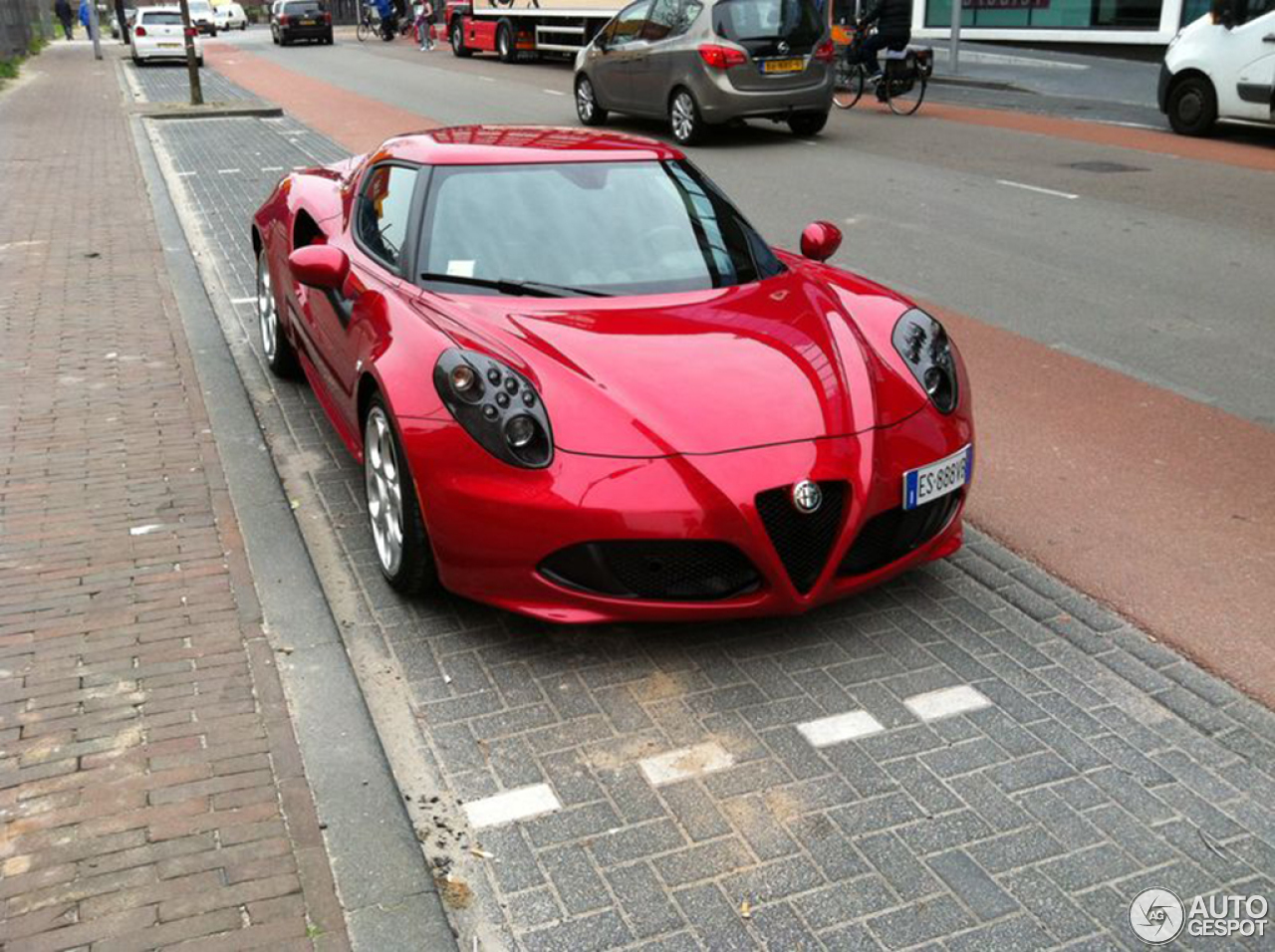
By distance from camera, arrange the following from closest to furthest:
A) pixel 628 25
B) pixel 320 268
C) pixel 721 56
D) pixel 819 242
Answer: pixel 320 268 → pixel 819 242 → pixel 721 56 → pixel 628 25

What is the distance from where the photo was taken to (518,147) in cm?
509

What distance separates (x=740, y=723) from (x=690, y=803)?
410 millimetres

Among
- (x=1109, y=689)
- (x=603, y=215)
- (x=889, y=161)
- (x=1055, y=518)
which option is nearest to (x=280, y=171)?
(x=889, y=161)

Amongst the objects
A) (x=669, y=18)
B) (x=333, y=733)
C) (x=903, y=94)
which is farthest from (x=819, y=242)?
(x=903, y=94)

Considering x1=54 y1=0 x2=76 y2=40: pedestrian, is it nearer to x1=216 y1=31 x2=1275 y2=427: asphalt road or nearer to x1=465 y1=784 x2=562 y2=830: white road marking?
x1=216 y1=31 x2=1275 y2=427: asphalt road

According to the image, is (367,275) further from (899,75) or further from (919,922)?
(899,75)

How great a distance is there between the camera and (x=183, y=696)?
378 cm

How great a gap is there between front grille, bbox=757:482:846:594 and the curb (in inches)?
50.9

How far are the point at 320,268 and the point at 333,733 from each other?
2.05 m

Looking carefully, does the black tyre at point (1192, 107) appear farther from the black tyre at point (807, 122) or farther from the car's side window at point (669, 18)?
the car's side window at point (669, 18)

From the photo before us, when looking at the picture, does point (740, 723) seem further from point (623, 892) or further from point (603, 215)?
point (603, 215)

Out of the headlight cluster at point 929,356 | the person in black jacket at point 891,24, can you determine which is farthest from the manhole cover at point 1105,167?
the headlight cluster at point 929,356

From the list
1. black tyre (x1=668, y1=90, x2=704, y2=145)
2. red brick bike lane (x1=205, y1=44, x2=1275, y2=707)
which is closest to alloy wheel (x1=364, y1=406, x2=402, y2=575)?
red brick bike lane (x1=205, y1=44, x2=1275, y2=707)

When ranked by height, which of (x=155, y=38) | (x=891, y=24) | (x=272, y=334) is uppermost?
(x=891, y=24)
